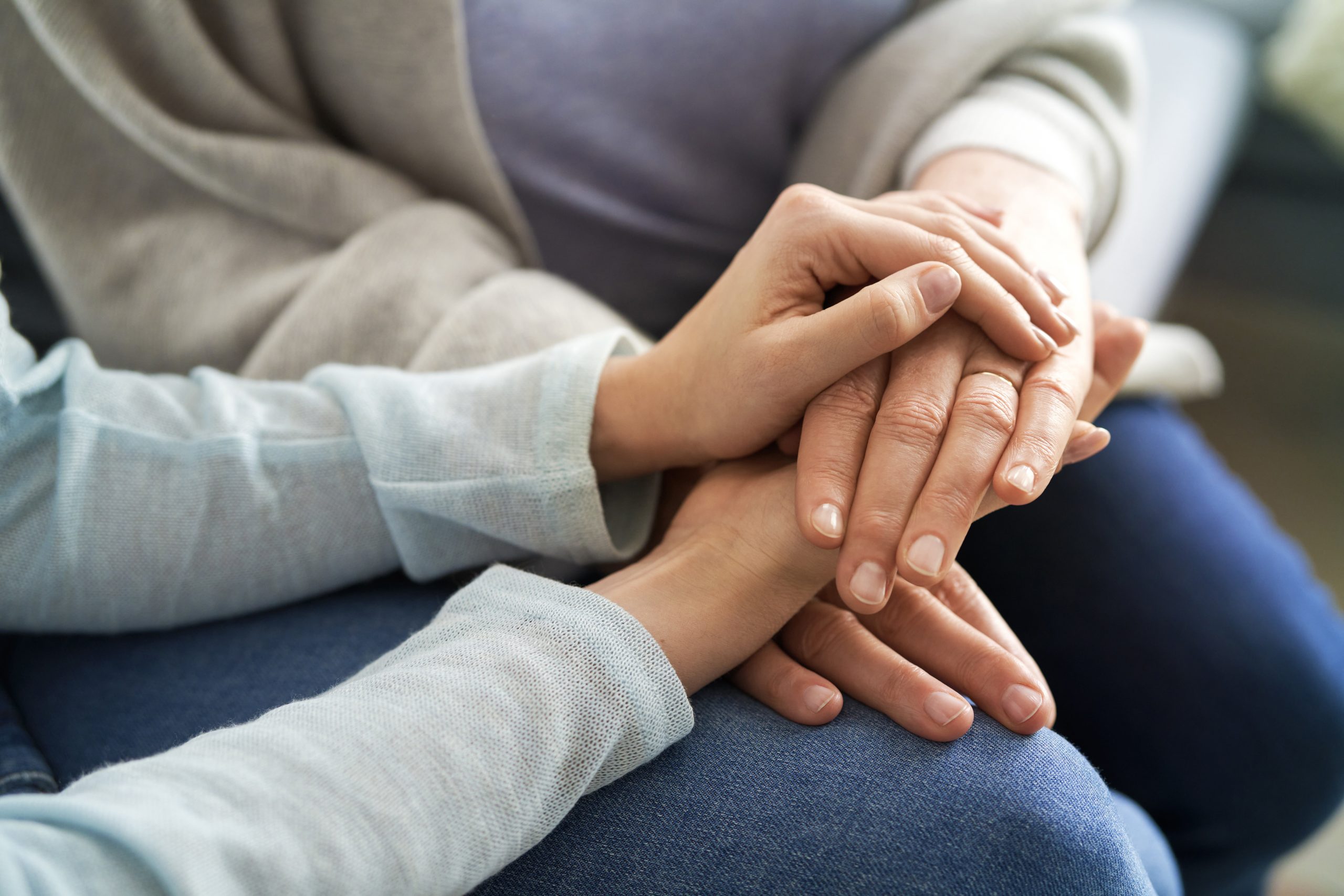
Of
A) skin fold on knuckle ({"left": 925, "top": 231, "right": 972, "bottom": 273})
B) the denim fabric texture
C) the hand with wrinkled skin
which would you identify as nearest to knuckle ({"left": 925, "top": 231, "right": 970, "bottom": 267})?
skin fold on knuckle ({"left": 925, "top": 231, "right": 972, "bottom": 273})

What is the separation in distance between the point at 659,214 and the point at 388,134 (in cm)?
24

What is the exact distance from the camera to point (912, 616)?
50 cm

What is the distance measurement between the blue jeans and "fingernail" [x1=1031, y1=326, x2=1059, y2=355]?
21 cm

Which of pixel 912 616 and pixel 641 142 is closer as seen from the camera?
pixel 912 616

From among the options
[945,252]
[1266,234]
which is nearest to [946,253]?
A: [945,252]

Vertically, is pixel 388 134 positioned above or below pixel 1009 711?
above

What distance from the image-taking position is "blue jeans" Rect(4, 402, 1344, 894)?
0.39 metres

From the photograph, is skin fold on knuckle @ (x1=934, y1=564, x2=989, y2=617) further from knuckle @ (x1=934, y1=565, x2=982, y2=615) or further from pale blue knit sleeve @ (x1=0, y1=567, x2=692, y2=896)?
pale blue knit sleeve @ (x1=0, y1=567, x2=692, y2=896)

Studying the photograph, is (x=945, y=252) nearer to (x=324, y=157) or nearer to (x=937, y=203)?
(x=937, y=203)

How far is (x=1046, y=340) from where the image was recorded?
0.48 m

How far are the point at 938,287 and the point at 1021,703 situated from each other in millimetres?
217

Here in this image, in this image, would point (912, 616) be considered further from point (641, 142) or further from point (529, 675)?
point (641, 142)

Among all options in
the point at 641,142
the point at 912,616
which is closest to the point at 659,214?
the point at 641,142

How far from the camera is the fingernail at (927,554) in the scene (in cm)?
40
